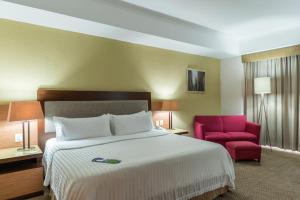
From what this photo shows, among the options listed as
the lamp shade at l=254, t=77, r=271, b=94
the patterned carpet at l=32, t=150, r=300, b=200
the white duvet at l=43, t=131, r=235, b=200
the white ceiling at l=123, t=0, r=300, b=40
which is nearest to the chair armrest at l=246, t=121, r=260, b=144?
the patterned carpet at l=32, t=150, r=300, b=200

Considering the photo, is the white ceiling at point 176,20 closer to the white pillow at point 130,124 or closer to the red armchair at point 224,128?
the white pillow at point 130,124

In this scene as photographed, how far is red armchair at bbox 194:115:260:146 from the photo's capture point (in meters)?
4.47

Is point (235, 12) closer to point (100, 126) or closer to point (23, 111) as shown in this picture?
point (100, 126)

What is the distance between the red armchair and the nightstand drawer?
3243mm

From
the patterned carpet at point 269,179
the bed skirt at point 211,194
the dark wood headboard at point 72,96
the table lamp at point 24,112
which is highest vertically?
the dark wood headboard at point 72,96

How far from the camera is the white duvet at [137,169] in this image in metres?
1.70

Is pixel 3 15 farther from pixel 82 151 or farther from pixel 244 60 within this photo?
pixel 244 60

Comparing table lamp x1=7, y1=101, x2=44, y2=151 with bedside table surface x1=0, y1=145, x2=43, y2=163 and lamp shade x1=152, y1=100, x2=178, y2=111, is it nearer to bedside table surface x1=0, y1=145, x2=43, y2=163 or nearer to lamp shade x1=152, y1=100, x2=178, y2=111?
bedside table surface x1=0, y1=145, x2=43, y2=163

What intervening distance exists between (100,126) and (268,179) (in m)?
2.73

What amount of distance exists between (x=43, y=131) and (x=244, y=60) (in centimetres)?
485

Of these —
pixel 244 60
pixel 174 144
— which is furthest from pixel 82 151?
pixel 244 60

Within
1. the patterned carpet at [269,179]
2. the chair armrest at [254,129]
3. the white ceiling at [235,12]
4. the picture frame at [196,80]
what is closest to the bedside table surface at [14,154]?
the patterned carpet at [269,179]

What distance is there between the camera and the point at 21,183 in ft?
8.25

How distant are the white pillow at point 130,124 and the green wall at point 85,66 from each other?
0.72m
